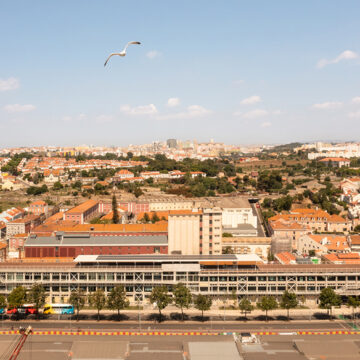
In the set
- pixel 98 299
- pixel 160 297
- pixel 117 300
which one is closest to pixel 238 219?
pixel 160 297

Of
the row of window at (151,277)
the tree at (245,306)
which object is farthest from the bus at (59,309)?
the tree at (245,306)

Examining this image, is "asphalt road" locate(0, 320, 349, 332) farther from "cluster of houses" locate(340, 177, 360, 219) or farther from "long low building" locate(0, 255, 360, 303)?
"cluster of houses" locate(340, 177, 360, 219)

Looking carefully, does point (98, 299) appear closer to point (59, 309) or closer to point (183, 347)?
point (59, 309)

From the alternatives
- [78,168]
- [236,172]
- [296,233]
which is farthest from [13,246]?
[236,172]

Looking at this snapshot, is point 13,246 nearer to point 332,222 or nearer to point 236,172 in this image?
point 332,222

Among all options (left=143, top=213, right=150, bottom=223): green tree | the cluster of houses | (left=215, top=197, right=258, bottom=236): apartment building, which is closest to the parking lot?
(left=215, top=197, right=258, bottom=236): apartment building

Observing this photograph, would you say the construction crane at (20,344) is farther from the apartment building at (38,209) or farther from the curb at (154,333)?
the apartment building at (38,209)
